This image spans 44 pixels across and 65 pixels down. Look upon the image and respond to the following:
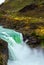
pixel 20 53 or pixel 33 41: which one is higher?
pixel 33 41

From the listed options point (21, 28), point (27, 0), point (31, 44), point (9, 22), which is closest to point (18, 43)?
point (31, 44)

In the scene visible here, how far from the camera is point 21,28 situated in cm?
8738

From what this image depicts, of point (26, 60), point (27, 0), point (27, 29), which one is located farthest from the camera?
point (27, 0)

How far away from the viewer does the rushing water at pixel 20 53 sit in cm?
5968

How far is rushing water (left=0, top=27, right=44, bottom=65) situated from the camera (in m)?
59.7

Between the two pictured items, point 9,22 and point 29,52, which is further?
point 9,22

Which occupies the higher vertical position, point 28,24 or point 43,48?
point 28,24

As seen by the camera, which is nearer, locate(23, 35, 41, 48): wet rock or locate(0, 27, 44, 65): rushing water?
locate(0, 27, 44, 65): rushing water

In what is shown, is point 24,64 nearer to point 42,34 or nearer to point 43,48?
point 43,48

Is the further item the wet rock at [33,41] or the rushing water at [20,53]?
the wet rock at [33,41]

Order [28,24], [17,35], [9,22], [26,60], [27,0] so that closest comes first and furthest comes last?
[26,60] → [17,35] → [28,24] → [9,22] → [27,0]

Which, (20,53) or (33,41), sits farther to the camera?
(33,41)

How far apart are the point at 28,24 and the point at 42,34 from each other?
49.2 ft

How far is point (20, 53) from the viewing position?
6669cm
